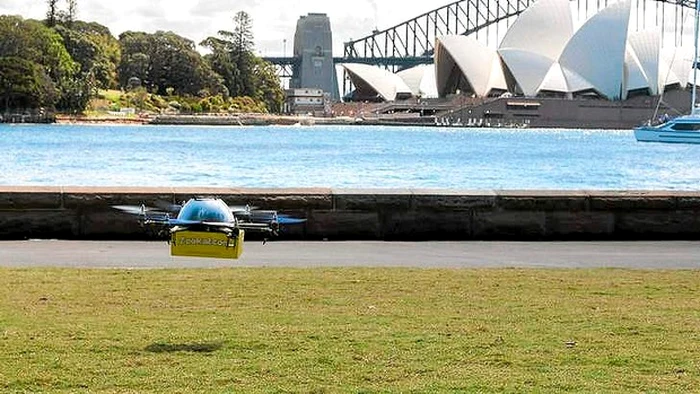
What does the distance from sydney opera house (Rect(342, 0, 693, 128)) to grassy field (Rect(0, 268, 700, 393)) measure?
125 metres

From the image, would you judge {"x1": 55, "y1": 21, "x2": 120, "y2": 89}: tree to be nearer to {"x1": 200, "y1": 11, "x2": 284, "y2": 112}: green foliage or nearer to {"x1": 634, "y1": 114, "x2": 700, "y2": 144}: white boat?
{"x1": 200, "y1": 11, "x2": 284, "y2": 112}: green foliage

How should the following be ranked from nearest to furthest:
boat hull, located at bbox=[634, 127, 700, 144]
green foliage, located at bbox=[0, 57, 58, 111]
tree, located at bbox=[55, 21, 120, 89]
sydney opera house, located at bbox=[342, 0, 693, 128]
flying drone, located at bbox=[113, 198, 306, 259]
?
flying drone, located at bbox=[113, 198, 306, 259], boat hull, located at bbox=[634, 127, 700, 144], green foliage, located at bbox=[0, 57, 58, 111], sydney opera house, located at bbox=[342, 0, 693, 128], tree, located at bbox=[55, 21, 120, 89]


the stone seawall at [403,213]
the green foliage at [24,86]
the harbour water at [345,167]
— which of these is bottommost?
the harbour water at [345,167]

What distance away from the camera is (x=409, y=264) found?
1264 cm

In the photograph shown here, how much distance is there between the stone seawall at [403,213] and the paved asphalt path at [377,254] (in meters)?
0.43

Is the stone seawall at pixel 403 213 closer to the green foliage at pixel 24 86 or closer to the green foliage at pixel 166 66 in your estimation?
the green foliage at pixel 24 86

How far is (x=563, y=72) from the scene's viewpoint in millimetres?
149750

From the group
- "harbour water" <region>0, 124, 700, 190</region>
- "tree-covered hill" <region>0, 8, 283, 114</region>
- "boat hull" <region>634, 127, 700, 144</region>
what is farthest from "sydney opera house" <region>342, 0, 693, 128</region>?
"harbour water" <region>0, 124, 700, 190</region>

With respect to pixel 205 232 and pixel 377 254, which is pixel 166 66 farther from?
pixel 205 232

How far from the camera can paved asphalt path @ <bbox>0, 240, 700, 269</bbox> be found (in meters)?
12.4

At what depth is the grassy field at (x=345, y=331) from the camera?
7.02 meters

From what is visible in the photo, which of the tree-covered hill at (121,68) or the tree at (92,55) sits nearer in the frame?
the tree-covered hill at (121,68)

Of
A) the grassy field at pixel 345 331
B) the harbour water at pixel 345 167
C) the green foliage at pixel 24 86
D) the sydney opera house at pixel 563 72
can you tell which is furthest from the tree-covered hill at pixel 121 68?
the grassy field at pixel 345 331

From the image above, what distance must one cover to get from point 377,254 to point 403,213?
1689 mm
